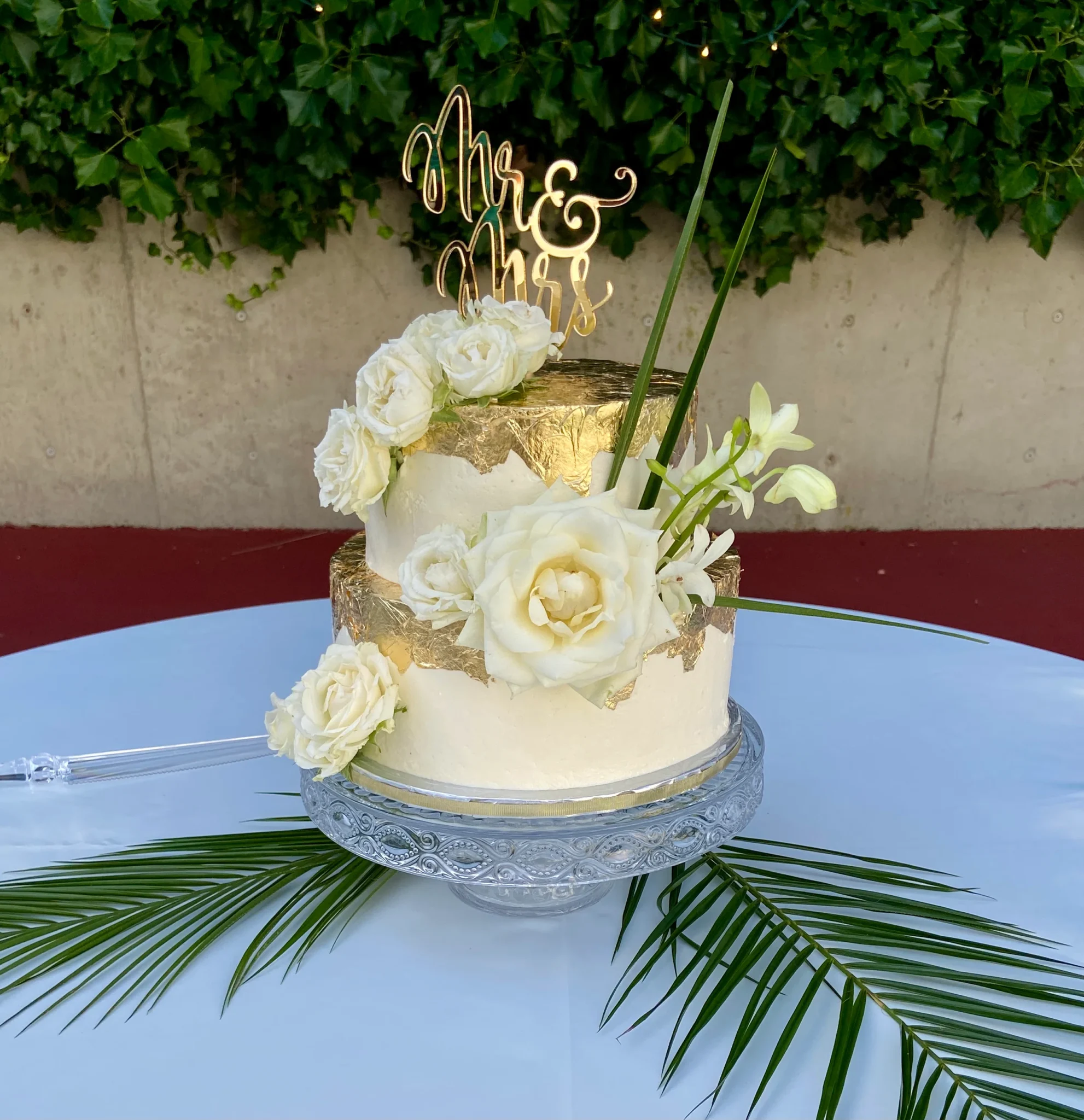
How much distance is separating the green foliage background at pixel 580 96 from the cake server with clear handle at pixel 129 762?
2.05 metres

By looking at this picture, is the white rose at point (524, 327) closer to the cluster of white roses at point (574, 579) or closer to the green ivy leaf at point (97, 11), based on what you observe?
the cluster of white roses at point (574, 579)

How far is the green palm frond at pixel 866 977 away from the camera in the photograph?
2.77 ft

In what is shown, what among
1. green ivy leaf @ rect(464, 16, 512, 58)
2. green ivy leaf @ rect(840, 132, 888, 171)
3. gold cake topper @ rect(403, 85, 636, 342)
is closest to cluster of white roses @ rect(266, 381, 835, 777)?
gold cake topper @ rect(403, 85, 636, 342)

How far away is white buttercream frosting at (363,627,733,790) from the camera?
1011 mm

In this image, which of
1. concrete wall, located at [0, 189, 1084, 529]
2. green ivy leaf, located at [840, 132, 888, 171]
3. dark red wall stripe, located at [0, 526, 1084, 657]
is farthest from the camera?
concrete wall, located at [0, 189, 1084, 529]

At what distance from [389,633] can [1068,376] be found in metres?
3.24

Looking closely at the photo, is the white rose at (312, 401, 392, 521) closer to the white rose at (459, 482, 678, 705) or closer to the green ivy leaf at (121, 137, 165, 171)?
the white rose at (459, 482, 678, 705)

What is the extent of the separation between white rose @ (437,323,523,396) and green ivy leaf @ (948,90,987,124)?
2520mm

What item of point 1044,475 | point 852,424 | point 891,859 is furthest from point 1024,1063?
point 1044,475

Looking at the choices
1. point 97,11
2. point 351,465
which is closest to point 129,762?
point 351,465

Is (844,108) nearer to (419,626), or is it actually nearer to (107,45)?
(107,45)

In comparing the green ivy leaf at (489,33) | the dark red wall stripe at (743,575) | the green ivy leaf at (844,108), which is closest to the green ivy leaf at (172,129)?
the green ivy leaf at (489,33)

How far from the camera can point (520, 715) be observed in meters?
1.01

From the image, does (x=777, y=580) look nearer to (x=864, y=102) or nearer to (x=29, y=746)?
(x=864, y=102)
